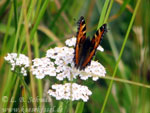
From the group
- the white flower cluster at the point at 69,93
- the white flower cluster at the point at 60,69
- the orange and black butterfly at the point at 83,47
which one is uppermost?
the orange and black butterfly at the point at 83,47

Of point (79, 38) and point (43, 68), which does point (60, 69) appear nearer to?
point (43, 68)

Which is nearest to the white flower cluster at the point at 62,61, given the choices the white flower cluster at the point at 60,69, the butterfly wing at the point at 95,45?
the white flower cluster at the point at 60,69

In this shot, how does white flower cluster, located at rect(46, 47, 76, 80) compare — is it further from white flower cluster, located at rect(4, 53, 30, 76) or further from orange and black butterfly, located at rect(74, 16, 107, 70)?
white flower cluster, located at rect(4, 53, 30, 76)

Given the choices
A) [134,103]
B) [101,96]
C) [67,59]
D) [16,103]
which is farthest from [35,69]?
[101,96]

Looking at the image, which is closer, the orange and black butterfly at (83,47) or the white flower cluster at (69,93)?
the white flower cluster at (69,93)

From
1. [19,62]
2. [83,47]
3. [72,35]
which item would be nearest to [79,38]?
[83,47]

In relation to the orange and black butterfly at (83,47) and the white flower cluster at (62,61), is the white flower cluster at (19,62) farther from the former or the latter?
the orange and black butterfly at (83,47)
